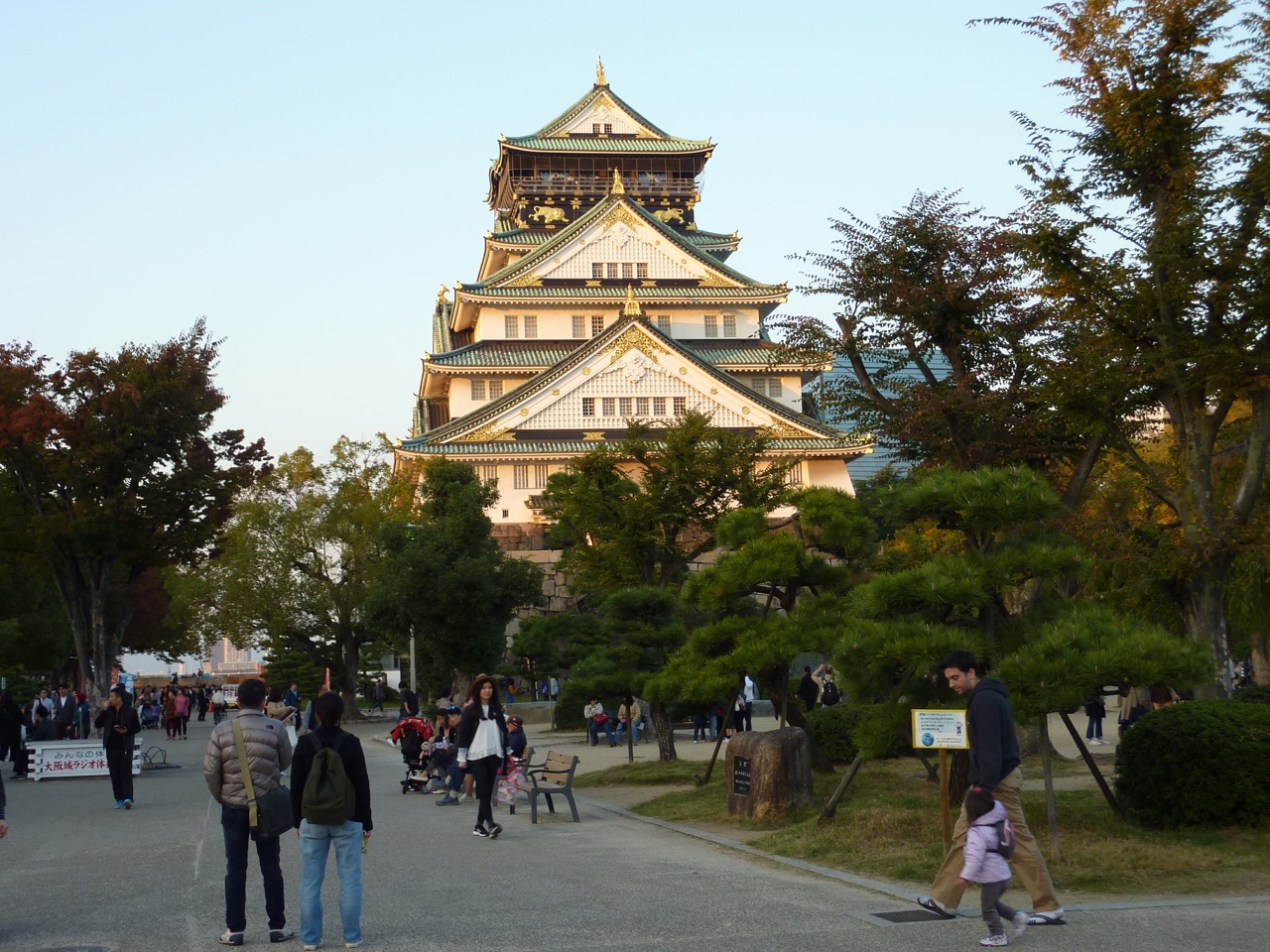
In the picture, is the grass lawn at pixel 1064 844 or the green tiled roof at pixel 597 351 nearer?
the grass lawn at pixel 1064 844

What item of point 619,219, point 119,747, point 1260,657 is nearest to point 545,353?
point 619,219

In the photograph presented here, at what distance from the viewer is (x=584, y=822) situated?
16312 mm

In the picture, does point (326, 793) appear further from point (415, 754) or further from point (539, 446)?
point (539, 446)

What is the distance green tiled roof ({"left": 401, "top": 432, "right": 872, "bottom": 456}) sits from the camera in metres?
50.5

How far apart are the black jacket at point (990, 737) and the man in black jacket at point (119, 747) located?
13.5 metres

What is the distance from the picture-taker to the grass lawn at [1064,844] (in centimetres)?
1059

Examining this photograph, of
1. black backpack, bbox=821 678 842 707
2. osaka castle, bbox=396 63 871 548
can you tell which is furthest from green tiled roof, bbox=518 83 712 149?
black backpack, bbox=821 678 842 707

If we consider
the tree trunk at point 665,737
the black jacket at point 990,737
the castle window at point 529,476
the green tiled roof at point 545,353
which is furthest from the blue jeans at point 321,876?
the green tiled roof at point 545,353

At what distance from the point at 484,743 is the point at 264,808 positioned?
19.7 feet

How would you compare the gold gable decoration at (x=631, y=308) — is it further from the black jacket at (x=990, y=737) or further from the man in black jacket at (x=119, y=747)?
the black jacket at (x=990, y=737)

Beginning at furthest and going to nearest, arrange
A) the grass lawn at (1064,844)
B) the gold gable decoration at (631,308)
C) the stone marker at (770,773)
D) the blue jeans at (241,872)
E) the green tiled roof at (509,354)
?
the green tiled roof at (509,354) → the gold gable decoration at (631,308) → the stone marker at (770,773) → the grass lawn at (1064,844) → the blue jeans at (241,872)

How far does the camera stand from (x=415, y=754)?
2131 centimetres

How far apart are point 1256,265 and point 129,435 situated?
22.7 m

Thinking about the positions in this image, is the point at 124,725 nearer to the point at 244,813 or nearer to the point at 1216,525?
the point at 244,813
